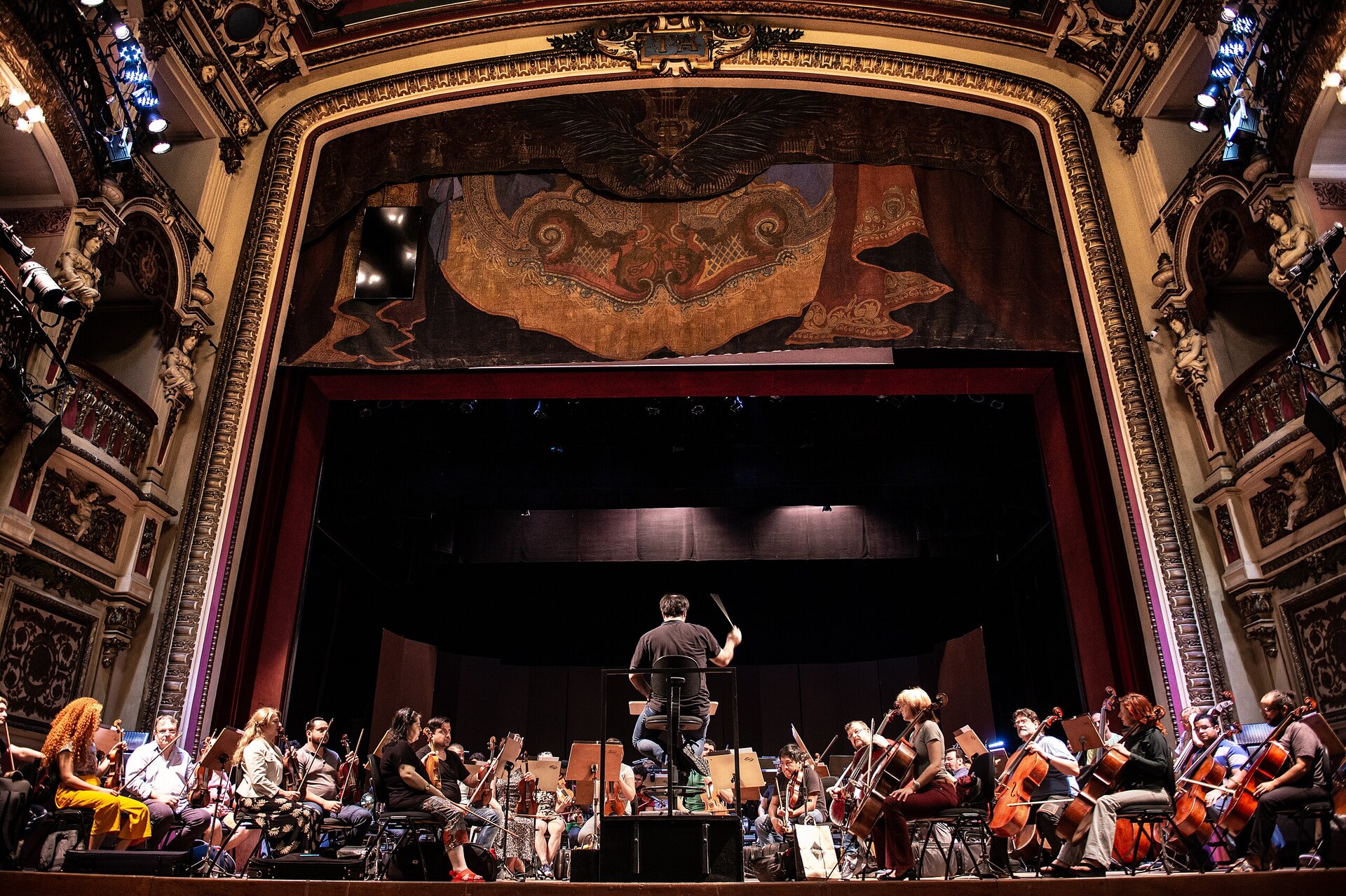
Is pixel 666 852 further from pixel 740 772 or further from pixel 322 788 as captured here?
pixel 322 788

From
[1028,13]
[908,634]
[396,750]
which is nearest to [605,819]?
[396,750]

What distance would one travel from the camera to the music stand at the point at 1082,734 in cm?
566

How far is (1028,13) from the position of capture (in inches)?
374

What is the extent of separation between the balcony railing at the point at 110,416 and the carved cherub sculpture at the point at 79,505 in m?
0.32

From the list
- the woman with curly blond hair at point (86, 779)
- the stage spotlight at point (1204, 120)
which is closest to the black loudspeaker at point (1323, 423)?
the stage spotlight at point (1204, 120)

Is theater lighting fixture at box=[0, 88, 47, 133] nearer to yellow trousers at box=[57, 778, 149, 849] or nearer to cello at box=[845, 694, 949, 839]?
yellow trousers at box=[57, 778, 149, 849]

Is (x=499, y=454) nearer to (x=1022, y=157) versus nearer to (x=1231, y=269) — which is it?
(x=1022, y=157)

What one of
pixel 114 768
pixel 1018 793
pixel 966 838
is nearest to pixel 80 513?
pixel 114 768

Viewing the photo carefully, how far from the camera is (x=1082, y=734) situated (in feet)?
19.0

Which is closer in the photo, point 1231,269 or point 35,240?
point 35,240

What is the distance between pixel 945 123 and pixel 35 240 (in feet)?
26.9

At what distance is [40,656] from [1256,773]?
7.54 meters

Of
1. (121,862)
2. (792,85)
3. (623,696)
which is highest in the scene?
(792,85)

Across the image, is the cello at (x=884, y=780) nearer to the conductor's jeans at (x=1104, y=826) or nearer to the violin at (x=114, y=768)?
the conductor's jeans at (x=1104, y=826)
